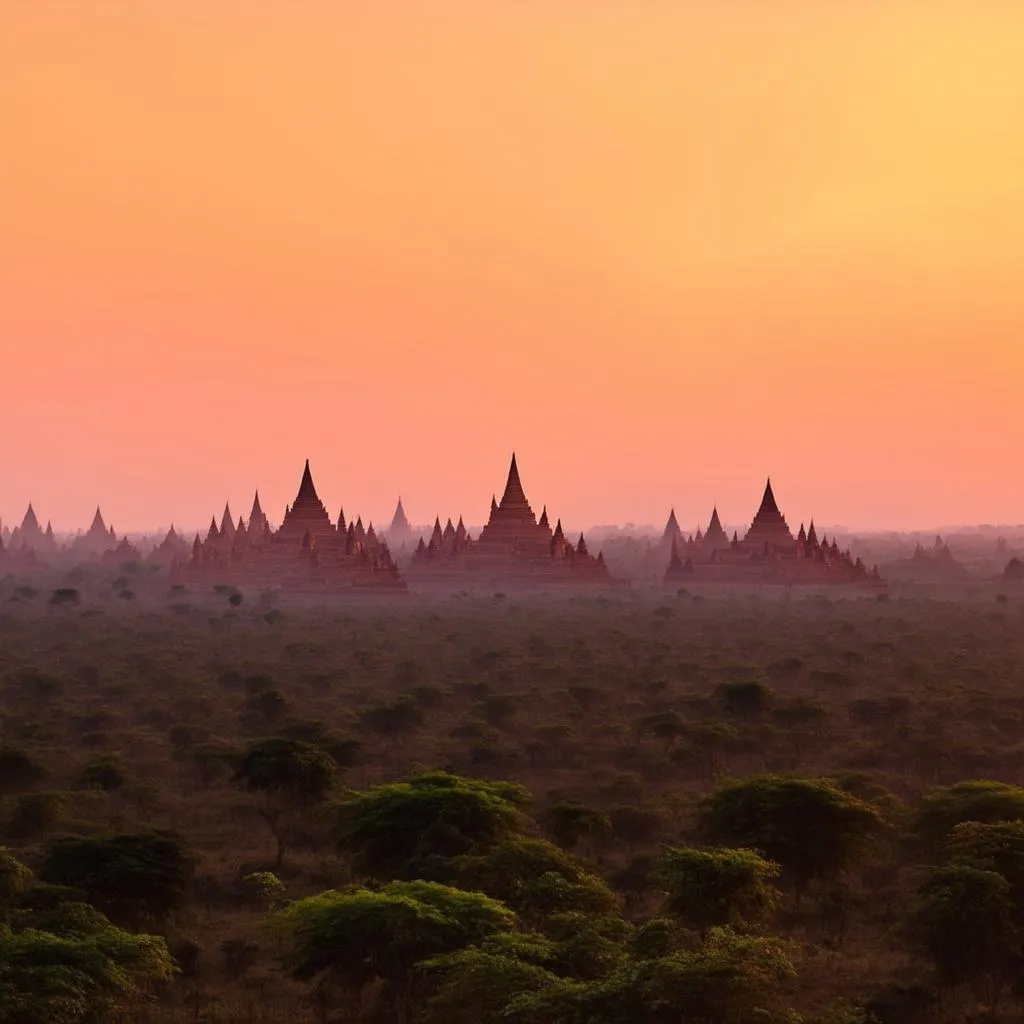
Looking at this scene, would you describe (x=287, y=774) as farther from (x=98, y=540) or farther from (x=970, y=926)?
(x=98, y=540)

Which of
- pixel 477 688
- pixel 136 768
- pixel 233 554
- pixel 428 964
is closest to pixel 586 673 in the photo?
pixel 477 688

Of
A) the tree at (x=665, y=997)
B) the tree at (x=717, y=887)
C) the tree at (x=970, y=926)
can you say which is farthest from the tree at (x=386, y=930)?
the tree at (x=970, y=926)

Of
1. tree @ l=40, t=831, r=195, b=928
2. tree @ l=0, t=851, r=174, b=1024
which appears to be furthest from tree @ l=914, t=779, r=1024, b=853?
tree @ l=0, t=851, r=174, b=1024

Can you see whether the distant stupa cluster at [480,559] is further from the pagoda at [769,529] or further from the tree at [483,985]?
the tree at [483,985]

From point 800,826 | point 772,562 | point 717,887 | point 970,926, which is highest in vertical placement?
point 772,562

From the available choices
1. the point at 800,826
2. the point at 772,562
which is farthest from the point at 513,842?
the point at 772,562

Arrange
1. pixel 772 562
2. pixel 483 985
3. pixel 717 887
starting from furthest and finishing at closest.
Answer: pixel 772 562
pixel 717 887
pixel 483 985
